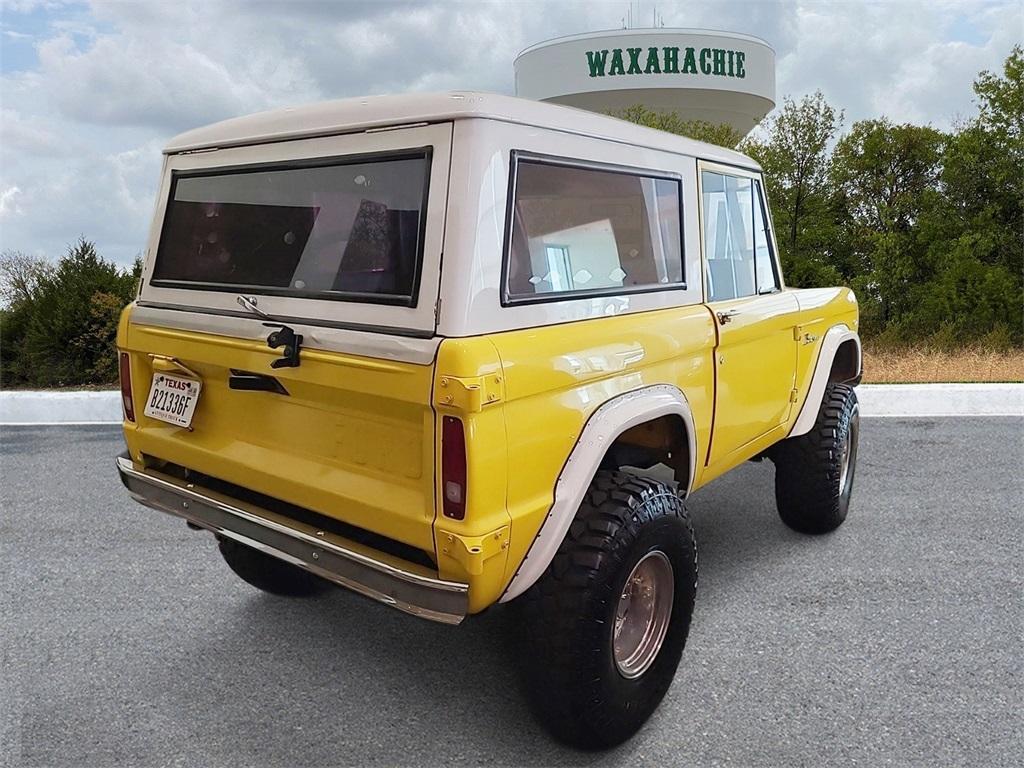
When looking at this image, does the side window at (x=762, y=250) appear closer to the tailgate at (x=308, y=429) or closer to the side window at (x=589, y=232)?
the side window at (x=589, y=232)

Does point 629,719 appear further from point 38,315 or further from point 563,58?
point 563,58

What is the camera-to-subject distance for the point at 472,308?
7.92 feet

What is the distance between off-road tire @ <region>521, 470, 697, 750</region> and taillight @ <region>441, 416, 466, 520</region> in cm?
46

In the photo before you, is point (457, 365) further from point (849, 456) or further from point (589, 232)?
point (849, 456)

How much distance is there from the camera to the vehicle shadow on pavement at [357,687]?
276 centimetres

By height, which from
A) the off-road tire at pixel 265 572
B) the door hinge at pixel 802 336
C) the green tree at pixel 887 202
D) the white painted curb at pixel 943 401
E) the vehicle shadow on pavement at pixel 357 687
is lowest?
the vehicle shadow on pavement at pixel 357 687

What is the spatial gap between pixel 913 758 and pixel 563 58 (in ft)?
102

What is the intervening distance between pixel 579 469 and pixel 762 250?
2196 mm

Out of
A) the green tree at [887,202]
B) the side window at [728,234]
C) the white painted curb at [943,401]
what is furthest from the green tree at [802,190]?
the side window at [728,234]

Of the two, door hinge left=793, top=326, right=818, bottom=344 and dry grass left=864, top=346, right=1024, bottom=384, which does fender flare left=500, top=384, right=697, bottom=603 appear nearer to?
door hinge left=793, top=326, right=818, bottom=344

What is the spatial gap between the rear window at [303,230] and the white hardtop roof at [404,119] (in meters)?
0.12

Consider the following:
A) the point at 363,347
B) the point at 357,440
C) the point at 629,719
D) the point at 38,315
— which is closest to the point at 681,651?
the point at 629,719

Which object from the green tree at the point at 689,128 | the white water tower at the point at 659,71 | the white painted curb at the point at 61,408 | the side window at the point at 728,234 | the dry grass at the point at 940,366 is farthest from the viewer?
the white water tower at the point at 659,71

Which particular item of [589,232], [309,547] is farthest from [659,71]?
[309,547]
